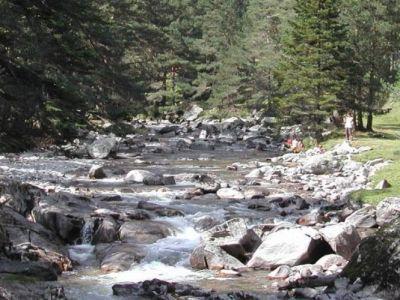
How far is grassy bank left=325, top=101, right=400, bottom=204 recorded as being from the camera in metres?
18.1

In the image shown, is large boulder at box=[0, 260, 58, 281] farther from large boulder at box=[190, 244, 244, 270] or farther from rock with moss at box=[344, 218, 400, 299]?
rock with moss at box=[344, 218, 400, 299]

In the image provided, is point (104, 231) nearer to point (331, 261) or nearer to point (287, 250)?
point (287, 250)

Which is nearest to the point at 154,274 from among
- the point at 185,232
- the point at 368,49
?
the point at 185,232

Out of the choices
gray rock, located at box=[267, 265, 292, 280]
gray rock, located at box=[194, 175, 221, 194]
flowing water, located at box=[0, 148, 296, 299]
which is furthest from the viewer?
gray rock, located at box=[194, 175, 221, 194]

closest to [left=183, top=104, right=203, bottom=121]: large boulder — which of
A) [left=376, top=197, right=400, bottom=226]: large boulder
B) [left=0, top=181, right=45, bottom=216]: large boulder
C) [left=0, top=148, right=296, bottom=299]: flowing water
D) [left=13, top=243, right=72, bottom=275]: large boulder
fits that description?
[left=0, top=148, right=296, bottom=299]: flowing water

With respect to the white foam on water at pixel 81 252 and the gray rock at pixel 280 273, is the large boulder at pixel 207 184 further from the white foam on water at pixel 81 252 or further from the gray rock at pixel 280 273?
the gray rock at pixel 280 273

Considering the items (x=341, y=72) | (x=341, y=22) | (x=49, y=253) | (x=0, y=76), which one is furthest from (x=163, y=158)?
(x=0, y=76)

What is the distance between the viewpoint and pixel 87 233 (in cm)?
1502

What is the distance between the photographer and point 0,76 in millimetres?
10633

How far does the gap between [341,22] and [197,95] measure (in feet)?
106

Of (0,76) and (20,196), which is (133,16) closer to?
(20,196)

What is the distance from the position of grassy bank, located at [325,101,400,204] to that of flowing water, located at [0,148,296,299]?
10.5ft

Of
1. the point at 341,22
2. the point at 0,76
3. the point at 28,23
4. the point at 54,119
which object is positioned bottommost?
the point at 54,119

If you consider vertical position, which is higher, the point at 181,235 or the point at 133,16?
the point at 133,16
